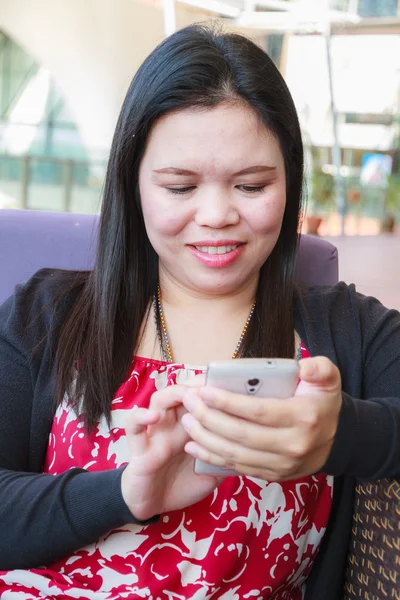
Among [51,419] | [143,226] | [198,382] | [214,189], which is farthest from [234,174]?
[51,419]

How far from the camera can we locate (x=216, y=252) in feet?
3.96

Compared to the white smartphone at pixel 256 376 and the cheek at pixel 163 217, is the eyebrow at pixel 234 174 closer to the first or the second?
the cheek at pixel 163 217

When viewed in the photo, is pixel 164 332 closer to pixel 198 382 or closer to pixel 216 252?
pixel 216 252

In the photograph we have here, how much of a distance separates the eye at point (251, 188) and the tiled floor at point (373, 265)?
346 centimetres

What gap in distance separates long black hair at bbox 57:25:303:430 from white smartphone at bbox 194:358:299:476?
39cm

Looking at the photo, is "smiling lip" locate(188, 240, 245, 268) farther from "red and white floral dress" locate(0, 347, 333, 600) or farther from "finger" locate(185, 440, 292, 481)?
"finger" locate(185, 440, 292, 481)

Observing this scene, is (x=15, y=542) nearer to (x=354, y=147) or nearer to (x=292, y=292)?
(x=292, y=292)

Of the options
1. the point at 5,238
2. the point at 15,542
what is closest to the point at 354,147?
the point at 5,238

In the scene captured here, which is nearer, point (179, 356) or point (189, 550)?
point (189, 550)

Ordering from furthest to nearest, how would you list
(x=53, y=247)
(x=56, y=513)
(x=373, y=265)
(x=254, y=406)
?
(x=373, y=265), (x=53, y=247), (x=56, y=513), (x=254, y=406)

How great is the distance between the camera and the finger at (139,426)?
37.4 inches

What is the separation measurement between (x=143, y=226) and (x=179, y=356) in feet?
0.75

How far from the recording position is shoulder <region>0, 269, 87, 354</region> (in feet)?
4.19

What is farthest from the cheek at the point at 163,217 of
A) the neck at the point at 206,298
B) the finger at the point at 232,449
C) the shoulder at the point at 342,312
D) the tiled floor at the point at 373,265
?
the tiled floor at the point at 373,265
